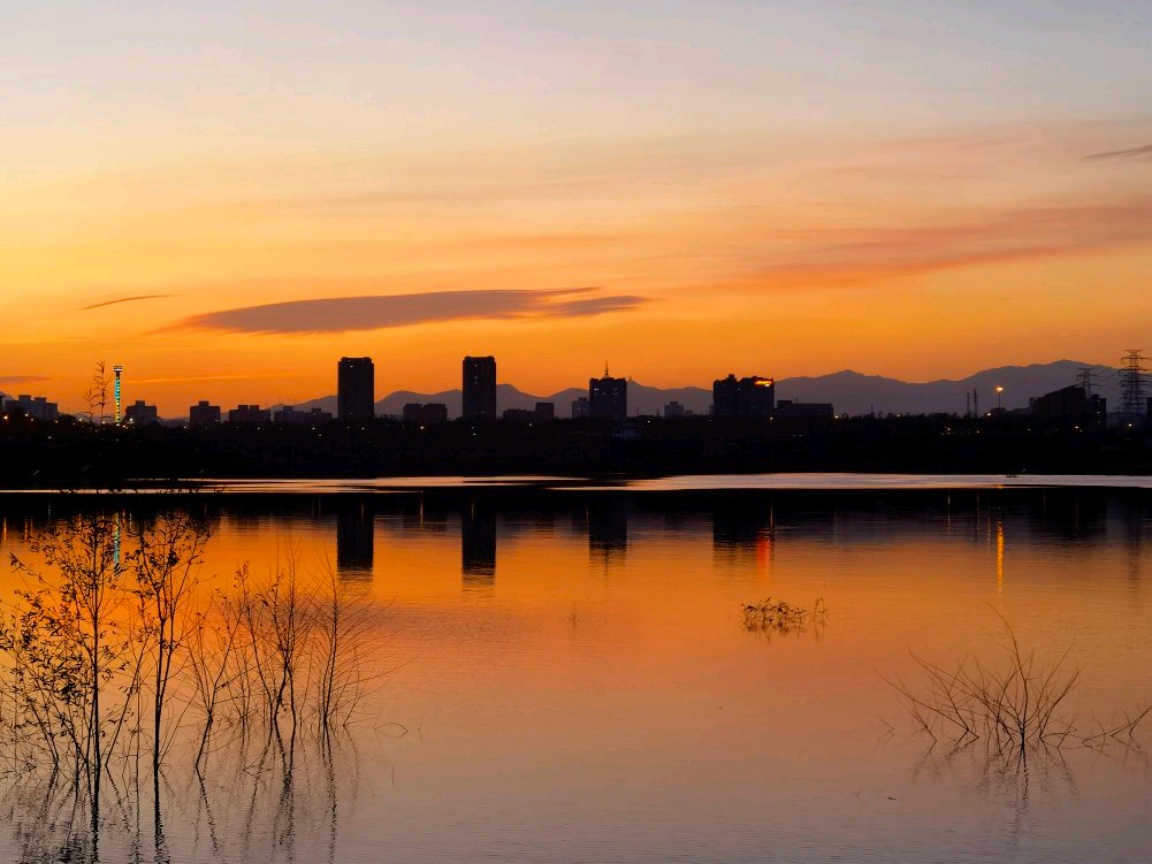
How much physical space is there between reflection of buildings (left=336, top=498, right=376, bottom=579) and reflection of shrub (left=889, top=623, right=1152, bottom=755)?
77.4ft

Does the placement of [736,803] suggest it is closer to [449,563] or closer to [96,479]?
[96,479]

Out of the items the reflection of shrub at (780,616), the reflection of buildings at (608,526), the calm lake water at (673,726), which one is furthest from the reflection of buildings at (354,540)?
the reflection of shrub at (780,616)

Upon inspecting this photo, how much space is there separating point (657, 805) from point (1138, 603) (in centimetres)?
2463

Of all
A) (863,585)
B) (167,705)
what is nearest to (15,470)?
(863,585)

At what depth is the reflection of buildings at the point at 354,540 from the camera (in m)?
50.3

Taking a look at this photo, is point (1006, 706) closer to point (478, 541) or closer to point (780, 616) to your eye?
point (780, 616)

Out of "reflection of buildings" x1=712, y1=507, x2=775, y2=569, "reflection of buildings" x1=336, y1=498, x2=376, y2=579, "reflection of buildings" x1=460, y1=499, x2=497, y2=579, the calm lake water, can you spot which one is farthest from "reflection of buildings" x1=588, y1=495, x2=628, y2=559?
"reflection of buildings" x1=336, y1=498, x2=376, y2=579

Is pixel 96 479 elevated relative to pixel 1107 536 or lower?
elevated

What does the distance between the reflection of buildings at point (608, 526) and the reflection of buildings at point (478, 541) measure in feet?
14.5

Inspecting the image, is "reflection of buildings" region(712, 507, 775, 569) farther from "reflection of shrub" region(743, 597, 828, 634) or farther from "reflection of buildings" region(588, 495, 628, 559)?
"reflection of shrub" region(743, 597, 828, 634)

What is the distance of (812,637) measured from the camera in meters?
34.8

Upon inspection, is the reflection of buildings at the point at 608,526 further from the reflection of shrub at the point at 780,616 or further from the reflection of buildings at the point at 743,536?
the reflection of shrub at the point at 780,616

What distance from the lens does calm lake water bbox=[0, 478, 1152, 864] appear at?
1856cm

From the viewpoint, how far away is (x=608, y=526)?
71.8m
